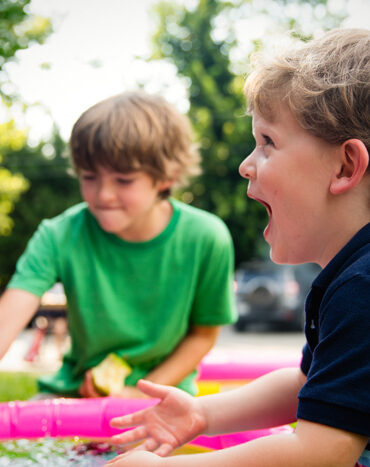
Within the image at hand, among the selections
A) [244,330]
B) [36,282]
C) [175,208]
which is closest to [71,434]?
[36,282]

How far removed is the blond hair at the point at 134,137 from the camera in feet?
6.53

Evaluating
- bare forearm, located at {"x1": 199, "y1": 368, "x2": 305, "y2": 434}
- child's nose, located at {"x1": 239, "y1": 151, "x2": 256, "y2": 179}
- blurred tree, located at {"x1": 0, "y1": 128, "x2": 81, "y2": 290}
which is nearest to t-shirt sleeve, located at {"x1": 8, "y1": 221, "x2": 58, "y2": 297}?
bare forearm, located at {"x1": 199, "y1": 368, "x2": 305, "y2": 434}

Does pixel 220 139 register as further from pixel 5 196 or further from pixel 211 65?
pixel 5 196

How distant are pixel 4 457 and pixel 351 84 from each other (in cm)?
125

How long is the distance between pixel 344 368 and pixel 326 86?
0.52 meters

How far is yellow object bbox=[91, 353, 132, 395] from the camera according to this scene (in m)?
2.02

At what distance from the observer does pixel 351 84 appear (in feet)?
3.40

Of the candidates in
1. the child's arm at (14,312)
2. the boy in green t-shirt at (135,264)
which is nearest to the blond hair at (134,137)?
the boy in green t-shirt at (135,264)

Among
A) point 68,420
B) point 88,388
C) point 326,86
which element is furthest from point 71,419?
point 326,86

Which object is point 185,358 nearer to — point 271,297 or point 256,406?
point 256,406

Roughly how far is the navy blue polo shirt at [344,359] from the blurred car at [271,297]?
1008 centimetres

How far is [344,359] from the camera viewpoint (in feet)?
2.90

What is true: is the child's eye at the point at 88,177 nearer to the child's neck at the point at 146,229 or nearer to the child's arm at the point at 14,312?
the child's neck at the point at 146,229

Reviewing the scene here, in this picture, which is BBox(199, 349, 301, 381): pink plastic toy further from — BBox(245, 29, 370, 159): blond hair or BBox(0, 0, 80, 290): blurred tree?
BBox(0, 0, 80, 290): blurred tree
